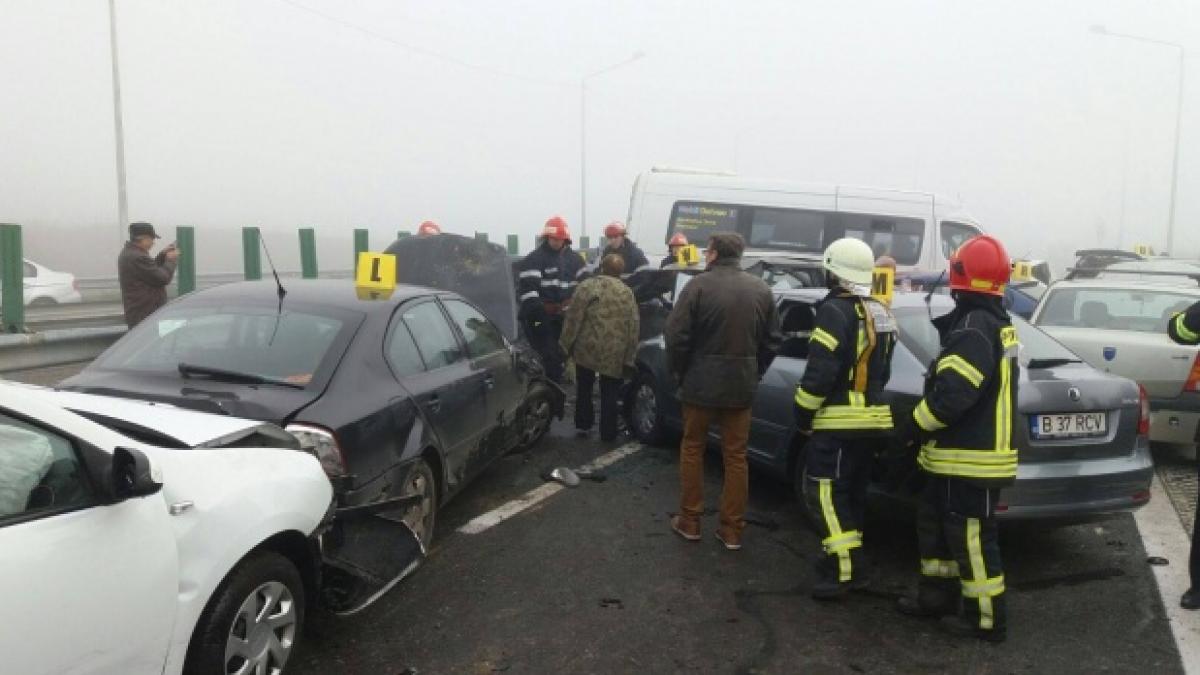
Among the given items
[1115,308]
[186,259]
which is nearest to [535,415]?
[1115,308]

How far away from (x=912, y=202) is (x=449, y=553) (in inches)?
447

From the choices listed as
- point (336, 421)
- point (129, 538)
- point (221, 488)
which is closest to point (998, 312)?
point (336, 421)

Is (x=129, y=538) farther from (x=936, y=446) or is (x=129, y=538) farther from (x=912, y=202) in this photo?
(x=912, y=202)

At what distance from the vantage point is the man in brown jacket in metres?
5.12

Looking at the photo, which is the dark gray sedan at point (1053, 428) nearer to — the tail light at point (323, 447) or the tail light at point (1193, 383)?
the tail light at point (1193, 383)

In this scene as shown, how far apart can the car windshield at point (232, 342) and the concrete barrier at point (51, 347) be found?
3510 mm

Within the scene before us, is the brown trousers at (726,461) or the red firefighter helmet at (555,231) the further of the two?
the red firefighter helmet at (555,231)

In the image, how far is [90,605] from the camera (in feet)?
8.12

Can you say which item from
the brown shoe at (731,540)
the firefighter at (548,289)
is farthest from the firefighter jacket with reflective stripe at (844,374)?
the firefighter at (548,289)

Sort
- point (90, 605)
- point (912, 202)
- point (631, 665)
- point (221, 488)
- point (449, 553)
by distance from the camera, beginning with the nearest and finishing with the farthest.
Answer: point (90, 605) < point (221, 488) < point (631, 665) < point (449, 553) < point (912, 202)

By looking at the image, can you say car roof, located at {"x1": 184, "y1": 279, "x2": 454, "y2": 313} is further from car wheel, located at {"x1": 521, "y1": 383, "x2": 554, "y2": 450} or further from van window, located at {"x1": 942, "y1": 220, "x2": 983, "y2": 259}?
van window, located at {"x1": 942, "y1": 220, "x2": 983, "y2": 259}

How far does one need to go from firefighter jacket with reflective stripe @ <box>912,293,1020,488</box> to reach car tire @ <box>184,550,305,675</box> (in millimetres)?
2743

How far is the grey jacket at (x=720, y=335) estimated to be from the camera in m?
5.11

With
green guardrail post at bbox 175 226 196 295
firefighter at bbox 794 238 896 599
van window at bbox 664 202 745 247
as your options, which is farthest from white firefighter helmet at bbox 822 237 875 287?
van window at bbox 664 202 745 247
